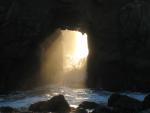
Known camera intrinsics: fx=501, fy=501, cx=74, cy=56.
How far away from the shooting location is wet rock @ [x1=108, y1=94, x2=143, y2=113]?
40528 millimetres

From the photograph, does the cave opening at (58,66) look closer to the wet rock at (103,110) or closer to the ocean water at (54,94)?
the ocean water at (54,94)

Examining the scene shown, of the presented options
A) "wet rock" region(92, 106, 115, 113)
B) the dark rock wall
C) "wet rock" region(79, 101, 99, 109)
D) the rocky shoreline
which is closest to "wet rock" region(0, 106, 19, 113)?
the rocky shoreline

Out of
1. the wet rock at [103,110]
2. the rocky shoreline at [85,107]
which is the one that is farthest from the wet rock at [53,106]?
the wet rock at [103,110]

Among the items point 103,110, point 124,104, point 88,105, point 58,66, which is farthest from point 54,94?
point 103,110

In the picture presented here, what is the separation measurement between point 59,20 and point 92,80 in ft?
27.5

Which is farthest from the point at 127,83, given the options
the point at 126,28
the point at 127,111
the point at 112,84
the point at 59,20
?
the point at 127,111

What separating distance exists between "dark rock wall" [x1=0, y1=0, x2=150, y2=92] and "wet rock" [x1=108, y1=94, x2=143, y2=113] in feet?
45.3

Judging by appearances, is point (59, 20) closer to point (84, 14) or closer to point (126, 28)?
point (84, 14)

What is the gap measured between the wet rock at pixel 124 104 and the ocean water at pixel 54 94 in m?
3.81

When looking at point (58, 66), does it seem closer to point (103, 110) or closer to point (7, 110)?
point (7, 110)

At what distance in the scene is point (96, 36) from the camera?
58.9 m

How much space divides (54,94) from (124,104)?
14.2 m

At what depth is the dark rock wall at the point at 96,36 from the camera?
186ft

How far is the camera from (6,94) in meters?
55.3
